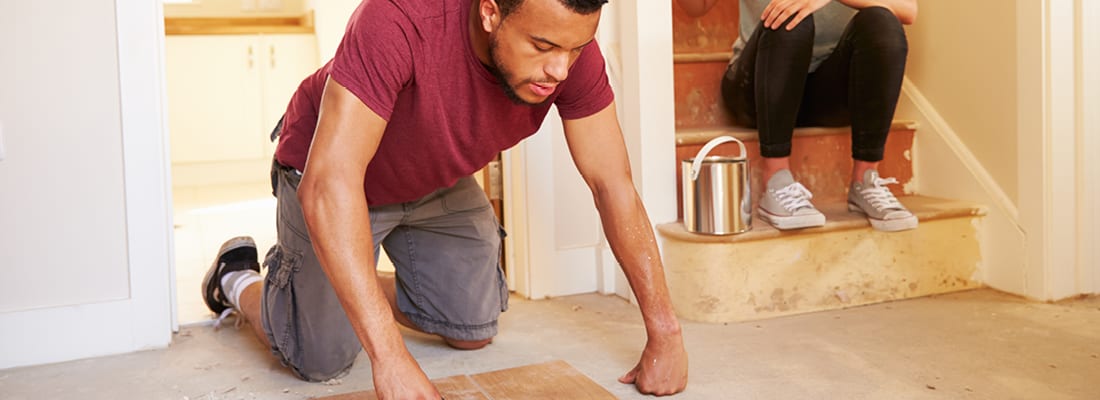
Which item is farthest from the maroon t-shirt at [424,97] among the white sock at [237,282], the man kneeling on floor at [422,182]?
the white sock at [237,282]

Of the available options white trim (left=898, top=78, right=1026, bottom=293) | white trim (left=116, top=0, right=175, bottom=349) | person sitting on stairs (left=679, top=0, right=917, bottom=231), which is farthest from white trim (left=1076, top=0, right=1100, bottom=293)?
white trim (left=116, top=0, right=175, bottom=349)

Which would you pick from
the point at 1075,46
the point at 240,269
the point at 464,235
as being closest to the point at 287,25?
the point at 240,269

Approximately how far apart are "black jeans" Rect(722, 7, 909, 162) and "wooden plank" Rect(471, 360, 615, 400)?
2.85 ft

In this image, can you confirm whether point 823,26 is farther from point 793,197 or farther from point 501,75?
point 501,75

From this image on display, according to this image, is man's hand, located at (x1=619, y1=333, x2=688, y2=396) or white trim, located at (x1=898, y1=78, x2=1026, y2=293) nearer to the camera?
man's hand, located at (x1=619, y1=333, x2=688, y2=396)

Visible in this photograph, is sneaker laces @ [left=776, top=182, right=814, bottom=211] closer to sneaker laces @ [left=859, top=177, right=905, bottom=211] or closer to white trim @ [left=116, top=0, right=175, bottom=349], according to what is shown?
sneaker laces @ [left=859, top=177, right=905, bottom=211]

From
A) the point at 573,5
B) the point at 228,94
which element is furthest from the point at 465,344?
the point at 228,94

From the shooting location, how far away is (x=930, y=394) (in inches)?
64.9

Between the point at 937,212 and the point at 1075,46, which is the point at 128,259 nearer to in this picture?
the point at 937,212

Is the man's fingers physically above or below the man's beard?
above

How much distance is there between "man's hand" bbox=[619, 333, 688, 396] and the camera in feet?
5.41

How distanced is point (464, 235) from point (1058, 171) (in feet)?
4.55

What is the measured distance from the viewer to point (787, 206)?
2205mm

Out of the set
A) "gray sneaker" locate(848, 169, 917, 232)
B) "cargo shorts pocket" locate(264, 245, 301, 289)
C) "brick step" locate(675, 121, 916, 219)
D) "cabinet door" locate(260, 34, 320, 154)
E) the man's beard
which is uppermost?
"cabinet door" locate(260, 34, 320, 154)
